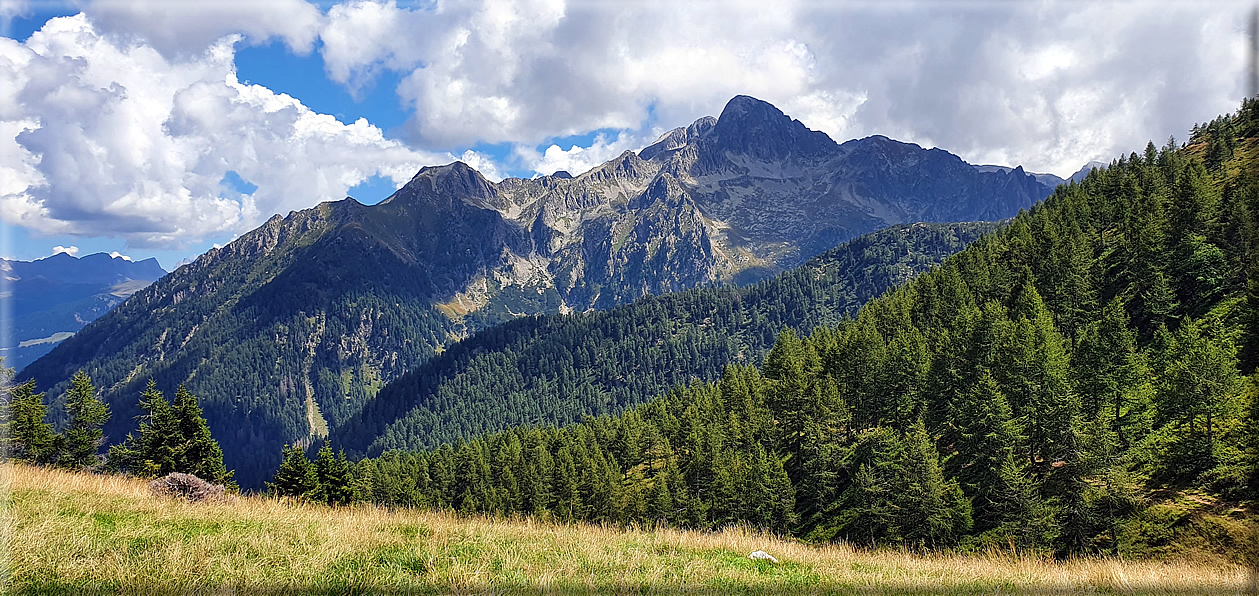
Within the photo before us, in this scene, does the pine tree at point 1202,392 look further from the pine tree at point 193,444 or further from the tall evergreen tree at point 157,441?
the tall evergreen tree at point 157,441

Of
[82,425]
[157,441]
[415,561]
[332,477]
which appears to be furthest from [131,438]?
[415,561]

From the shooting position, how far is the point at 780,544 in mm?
16094

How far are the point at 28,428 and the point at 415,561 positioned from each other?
210 ft

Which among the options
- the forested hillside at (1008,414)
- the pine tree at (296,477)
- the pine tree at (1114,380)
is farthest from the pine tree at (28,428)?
the pine tree at (1114,380)

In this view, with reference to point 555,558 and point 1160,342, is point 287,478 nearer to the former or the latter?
point 555,558

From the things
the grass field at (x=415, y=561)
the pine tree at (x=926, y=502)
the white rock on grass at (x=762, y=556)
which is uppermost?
the grass field at (x=415, y=561)

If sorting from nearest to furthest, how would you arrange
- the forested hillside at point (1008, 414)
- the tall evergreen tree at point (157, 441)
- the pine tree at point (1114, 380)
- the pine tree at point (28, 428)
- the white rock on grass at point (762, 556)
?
the white rock on grass at point (762, 556), the forested hillside at point (1008, 414), the tall evergreen tree at point (157, 441), the pine tree at point (1114, 380), the pine tree at point (28, 428)

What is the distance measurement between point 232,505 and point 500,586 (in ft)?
40.4

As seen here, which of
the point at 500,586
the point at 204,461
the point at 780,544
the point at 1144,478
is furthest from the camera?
the point at 204,461

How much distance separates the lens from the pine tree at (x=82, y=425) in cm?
5422

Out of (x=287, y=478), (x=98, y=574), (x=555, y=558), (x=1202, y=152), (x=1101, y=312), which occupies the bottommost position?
(x=287, y=478)

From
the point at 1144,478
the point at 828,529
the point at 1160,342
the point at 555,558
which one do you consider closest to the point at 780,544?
the point at 555,558

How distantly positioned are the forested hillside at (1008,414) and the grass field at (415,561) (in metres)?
8.87

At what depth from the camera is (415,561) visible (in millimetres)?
10539
